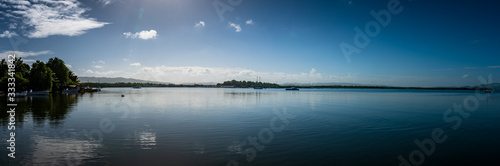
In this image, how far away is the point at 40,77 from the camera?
79938 mm

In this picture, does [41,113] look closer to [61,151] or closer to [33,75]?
[61,151]

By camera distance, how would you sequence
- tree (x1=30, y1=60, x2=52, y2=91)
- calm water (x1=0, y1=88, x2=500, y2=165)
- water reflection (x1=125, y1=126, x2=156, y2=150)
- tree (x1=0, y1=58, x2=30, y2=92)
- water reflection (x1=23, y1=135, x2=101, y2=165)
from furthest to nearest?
1. tree (x1=30, y1=60, x2=52, y2=91)
2. tree (x1=0, y1=58, x2=30, y2=92)
3. water reflection (x1=125, y1=126, x2=156, y2=150)
4. calm water (x1=0, y1=88, x2=500, y2=165)
5. water reflection (x1=23, y1=135, x2=101, y2=165)

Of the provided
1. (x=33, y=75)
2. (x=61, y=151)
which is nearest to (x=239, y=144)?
(x=61, y=151)

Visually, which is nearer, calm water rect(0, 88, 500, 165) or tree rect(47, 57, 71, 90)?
calm water rect(0, 88, 500, 165)

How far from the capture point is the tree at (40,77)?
7969cm

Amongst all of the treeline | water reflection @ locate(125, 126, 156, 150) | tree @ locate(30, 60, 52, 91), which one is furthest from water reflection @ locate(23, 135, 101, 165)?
tree @ locate(30, 60, 52, 91)

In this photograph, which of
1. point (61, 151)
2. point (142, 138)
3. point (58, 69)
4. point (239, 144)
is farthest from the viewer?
point (58, 69)

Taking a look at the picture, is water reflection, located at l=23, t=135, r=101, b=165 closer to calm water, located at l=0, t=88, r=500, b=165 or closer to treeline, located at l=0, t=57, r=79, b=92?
calm water, located at l=0, t=88, r=500, b=165

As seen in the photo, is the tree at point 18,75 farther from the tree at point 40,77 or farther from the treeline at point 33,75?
the tree at point 40,77

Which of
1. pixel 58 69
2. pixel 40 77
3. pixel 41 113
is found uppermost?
pixel 58 69

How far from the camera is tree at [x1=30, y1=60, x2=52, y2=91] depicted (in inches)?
3137

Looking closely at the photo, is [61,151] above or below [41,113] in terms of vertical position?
below

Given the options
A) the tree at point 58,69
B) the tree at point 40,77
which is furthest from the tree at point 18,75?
the tree at point 58,69

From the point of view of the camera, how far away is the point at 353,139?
16.7 meters
